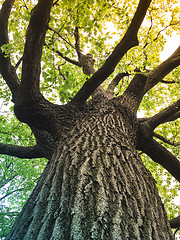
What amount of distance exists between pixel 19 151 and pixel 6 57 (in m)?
1.97

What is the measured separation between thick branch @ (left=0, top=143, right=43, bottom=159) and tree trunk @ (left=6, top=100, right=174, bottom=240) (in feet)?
4.89

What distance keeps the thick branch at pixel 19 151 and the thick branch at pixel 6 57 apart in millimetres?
1178

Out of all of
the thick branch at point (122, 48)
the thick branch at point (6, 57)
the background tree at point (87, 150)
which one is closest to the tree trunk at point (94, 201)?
the background tree at point (87, 150)

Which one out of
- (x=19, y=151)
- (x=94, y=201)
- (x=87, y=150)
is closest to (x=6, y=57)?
(x=19, y=151)

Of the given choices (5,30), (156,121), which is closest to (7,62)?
(5,30)

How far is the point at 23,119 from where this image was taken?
2908 mm

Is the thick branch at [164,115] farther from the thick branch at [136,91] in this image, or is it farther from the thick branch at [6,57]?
the thick branch at [6,57]

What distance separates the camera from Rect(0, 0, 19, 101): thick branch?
9.86ft

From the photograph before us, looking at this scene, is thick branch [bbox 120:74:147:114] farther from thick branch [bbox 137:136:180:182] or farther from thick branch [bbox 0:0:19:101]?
thick branch [bbox 0:0:19:101]

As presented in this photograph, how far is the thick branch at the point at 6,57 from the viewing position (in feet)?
9.86

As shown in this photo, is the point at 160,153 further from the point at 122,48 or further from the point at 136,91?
the point at 122,48

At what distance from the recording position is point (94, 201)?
1272 mm

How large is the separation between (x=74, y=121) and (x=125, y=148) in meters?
1.15

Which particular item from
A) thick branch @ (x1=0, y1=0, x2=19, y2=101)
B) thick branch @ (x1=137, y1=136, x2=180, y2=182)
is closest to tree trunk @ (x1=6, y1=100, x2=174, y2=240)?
thick branch @ (x1=137, y1=136, x2=180, y2=182)
